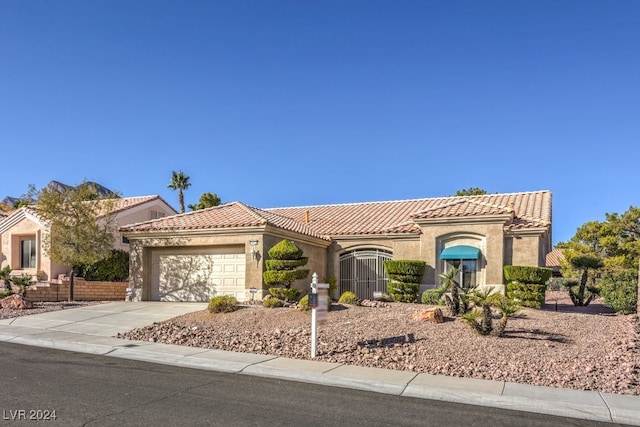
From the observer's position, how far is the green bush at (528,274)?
17938mm

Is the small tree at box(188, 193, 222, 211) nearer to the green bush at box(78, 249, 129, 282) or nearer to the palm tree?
the palm tree

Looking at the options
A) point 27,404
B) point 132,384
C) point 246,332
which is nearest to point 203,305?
point 246,332

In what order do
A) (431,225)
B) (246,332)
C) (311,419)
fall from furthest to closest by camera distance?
(431,225) < (246,332) < (311,419)

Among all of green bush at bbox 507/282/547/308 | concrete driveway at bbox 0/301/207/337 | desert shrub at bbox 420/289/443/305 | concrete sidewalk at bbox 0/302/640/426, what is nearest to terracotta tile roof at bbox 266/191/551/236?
green bush at bbox 507/282/547/308

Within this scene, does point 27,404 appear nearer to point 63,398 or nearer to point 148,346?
point 63,398

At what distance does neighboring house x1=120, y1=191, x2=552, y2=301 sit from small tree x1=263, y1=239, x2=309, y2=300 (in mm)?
742

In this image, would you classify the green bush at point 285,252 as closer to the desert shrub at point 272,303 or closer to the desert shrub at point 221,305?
the desert shrub at point 272,303

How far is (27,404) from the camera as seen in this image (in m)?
6.73

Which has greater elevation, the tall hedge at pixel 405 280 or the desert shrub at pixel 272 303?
the tall hedge at pixel 405 280

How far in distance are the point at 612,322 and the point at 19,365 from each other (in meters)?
15.5

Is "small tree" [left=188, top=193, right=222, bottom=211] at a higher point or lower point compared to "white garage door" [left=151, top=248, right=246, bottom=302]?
higher

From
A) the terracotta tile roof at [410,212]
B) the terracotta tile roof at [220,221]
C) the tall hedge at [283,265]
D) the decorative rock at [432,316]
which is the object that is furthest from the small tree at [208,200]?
the decorative rock at [432,316]

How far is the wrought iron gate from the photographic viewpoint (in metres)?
22.6

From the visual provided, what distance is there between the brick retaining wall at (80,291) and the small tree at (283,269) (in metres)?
9.40
